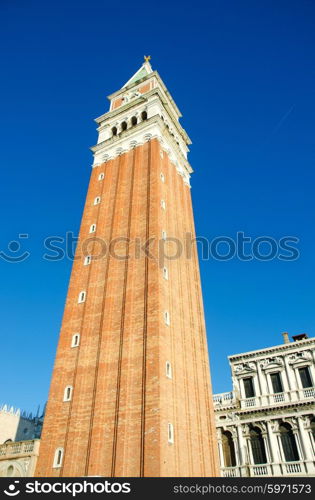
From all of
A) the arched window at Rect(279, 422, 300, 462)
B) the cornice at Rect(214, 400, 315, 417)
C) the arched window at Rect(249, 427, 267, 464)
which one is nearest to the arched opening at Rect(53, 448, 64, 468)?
the cornice at Rect(214, 400, 315, 417)

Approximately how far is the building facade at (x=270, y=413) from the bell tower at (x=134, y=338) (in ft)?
21.9

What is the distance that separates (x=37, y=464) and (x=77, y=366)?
5.71m

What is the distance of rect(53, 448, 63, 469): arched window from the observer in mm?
20406

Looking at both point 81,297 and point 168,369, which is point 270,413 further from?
point 81,297

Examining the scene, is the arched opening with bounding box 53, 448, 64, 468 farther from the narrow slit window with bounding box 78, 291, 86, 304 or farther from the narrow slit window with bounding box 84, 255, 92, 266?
the narrow slit window with bounding box 84, 255, 92, 266

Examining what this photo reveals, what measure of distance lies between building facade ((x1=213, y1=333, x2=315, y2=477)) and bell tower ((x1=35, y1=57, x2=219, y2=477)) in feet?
21.9

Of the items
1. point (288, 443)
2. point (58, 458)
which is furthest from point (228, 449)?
point (58, 458)

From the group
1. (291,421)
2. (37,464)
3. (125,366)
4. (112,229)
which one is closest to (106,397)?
(125,366)

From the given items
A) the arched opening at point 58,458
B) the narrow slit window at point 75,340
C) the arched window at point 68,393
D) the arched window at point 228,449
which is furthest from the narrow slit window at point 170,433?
the arched window at point 228,449

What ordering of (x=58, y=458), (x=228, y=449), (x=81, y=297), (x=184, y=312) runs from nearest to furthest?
(x=58, y=458), (x=184, y=312), (x=81, y=297), (x=228, y=449)

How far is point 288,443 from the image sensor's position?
27.7 metres

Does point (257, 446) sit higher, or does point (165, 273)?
→ point (165, 273)

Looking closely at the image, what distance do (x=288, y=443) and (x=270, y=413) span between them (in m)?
2.38
